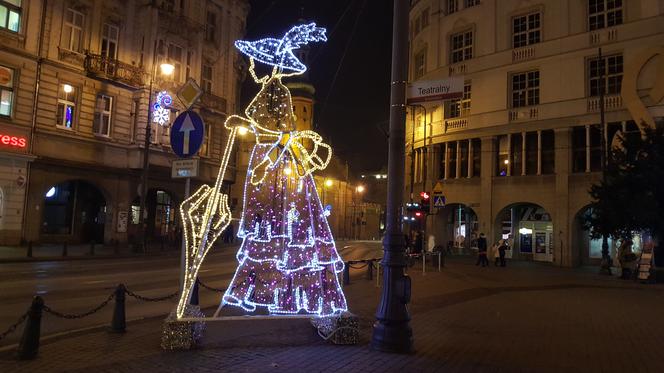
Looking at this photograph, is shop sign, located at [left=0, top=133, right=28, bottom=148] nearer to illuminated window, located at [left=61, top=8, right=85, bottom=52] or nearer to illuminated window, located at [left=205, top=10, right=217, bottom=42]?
illuminated window, located at [left=61, top=8, right=85, bottom=52]

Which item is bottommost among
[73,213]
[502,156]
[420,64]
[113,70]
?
[73,213]

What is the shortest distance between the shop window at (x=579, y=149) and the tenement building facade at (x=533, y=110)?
0.07 m

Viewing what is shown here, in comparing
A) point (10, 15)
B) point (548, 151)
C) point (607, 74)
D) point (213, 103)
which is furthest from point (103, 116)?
point (607, 74)

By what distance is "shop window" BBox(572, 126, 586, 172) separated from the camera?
105 ft

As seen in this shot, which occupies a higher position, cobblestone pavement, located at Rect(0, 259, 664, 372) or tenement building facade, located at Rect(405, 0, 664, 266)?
tenement building facade, located at Rect(405, 0, 664, 266)

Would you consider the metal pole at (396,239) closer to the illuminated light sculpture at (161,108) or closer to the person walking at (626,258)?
the person walking at (626,258)

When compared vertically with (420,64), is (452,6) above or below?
above

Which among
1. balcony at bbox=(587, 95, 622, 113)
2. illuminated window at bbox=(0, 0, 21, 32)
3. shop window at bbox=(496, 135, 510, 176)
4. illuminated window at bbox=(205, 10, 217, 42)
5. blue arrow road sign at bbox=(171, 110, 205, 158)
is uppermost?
illuminated window at bbox=(205, 10, 217, 42)

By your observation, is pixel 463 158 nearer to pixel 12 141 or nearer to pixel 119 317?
pixel 12 141

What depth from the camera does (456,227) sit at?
1581 inches

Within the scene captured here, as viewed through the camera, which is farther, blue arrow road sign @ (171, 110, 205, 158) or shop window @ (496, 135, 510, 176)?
shop window @ (496, 135, 510, 176)

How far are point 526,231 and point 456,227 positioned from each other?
18.6 ft

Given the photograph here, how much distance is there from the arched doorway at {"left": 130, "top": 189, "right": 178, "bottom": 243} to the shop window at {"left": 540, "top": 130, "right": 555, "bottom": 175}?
23793 mm

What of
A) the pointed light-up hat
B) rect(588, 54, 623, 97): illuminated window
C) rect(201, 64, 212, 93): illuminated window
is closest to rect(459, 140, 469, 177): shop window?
rect(588, 54, 623, 97): illuminated window
